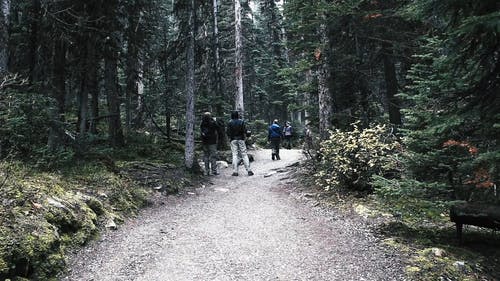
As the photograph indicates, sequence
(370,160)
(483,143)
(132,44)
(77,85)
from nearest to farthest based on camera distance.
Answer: (483,143), (370,160), (77,85), (132,44)

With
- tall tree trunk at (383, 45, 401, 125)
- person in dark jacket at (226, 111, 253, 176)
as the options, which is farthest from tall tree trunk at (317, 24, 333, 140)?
person in dark jacket at (226, 111, 253, 176)

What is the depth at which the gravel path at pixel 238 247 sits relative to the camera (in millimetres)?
5387

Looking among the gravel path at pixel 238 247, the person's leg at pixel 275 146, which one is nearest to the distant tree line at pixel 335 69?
the gravel path at pixel 238 247

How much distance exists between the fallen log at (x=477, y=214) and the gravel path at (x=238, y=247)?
4.18ft

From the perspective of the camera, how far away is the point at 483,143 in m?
5.86

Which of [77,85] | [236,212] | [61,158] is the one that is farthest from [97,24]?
[236,212]

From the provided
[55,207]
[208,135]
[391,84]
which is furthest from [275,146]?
[55,207]

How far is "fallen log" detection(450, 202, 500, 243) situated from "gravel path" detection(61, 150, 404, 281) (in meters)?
1.27

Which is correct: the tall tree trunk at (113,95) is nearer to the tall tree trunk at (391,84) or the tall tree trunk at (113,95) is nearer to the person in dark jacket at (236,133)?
the person in dark jacket at (236,133)

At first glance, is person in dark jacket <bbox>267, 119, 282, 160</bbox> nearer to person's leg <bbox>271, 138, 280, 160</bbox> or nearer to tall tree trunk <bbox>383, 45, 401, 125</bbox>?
person's leg <bbox>271, 138, 280, 160</bbox>

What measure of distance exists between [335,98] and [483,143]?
8585 mm

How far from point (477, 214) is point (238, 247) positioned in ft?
12.4

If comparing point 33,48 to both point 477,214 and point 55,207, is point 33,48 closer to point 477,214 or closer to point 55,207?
point 55,207

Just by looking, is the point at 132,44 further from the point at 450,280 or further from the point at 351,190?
the point at 450,280
